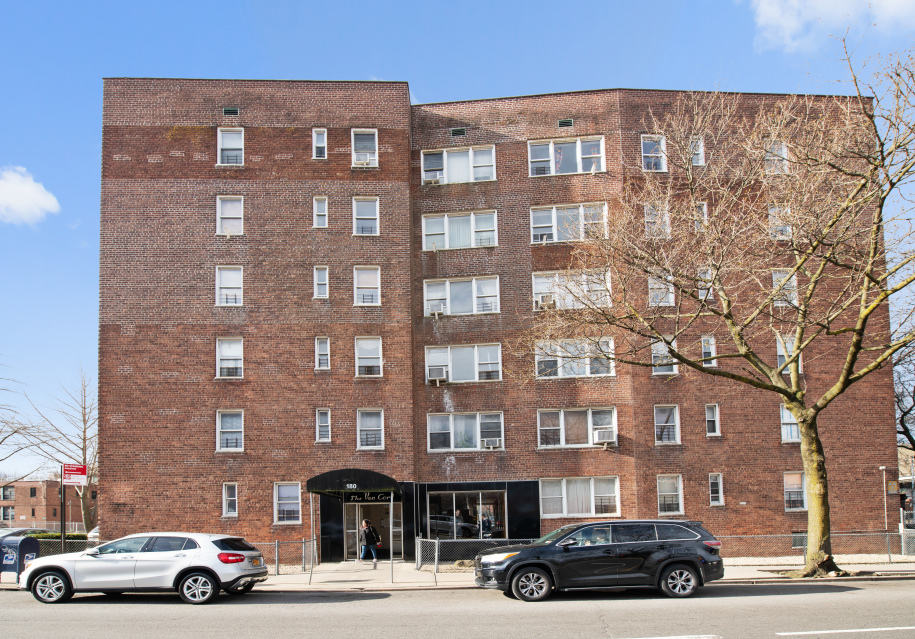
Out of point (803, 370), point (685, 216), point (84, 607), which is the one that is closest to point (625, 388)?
point (803, 370)

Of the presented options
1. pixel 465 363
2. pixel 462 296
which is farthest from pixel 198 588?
pixel 462 296

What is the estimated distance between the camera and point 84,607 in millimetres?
14891

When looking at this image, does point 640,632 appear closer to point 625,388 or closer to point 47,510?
point 625,388

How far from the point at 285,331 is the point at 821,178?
1725 cm

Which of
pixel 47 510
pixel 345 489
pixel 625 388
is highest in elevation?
pixel 625 388

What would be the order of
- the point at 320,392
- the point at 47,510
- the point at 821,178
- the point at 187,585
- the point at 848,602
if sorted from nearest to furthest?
the point at 848,602 → the point at 187,585 → the point at 821,178 → the point at 320,392 → the point at 47,510

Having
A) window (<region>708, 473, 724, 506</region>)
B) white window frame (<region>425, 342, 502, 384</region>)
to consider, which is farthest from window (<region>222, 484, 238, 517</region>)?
window (<region>708, 473, 724, 506</region>)

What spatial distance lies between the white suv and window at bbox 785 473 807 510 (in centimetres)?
1897

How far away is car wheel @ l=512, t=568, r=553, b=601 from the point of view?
50.0 feet

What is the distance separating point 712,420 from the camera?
26.7 m

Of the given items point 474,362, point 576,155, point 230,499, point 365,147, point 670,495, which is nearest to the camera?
point 230,499

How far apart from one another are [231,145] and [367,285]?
708cm

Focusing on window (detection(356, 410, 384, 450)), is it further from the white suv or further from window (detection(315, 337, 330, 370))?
the white suv

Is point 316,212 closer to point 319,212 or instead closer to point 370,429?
point 319,212
